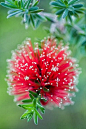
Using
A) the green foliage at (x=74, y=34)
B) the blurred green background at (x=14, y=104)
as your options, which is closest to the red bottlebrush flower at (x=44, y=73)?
the green foliage at (x=74, y=34)

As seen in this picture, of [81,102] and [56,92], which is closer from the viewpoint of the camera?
[56,92]

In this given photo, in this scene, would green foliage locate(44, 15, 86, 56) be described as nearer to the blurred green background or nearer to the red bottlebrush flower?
the red bottlebrush flower

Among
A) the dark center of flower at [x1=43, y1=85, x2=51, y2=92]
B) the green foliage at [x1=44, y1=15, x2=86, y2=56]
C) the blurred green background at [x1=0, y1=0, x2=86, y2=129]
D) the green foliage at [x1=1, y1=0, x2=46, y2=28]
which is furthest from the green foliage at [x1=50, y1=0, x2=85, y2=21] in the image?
the blurred green background at [x1=0, y1=0, x2=86, y2=129]

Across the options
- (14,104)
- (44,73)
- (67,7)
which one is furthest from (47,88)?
(14,104)

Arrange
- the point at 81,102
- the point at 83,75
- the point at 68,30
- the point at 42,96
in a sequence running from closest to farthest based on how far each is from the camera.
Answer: the point at 42,96 → the point at 68,30 → the point at 83,75 → the point at 81,102

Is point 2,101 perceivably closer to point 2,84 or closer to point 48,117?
point 2,84

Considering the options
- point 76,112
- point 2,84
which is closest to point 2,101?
point 2,84
